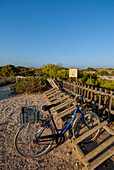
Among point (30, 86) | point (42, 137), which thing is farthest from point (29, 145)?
point (30, 86)

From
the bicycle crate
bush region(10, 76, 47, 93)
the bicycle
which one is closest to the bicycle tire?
the bicycle

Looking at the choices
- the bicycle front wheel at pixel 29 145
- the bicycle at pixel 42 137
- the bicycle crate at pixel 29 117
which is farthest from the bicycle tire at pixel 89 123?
Answer: the bicycle crate at pixel 29 117

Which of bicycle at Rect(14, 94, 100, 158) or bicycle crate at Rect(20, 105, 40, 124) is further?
bicycle at Rect(14, 94, 100, 158)

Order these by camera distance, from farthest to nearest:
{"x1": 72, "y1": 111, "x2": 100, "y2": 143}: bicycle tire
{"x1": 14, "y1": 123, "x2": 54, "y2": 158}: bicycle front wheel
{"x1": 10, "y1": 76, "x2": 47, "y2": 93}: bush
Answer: {"x1": 10, "y1": 76, "x2": 47, "y2": 93}: bush < {"x1": 72, "y1": 111, "x2": 100, "y2": 143}: bicycle tire < {"x1": 14, "y1": 123, "x2": 54, "y2": 158}: bicycle front wheel

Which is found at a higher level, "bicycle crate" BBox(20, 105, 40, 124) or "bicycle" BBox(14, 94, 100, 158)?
"bicycle crate" BBox(20, 105, 40, 124)

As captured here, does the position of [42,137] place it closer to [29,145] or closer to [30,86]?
[29,145]

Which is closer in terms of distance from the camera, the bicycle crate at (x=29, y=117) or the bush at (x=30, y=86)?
the bicycle crate at (x=29, y=117)

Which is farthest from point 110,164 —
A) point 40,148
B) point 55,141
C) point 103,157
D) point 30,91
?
point 30,91

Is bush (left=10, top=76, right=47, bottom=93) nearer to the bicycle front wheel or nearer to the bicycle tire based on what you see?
the bicycle front wheel

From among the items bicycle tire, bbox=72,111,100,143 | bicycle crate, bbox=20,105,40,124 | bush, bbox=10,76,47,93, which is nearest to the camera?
bicycle crate, bbox=20,105,40,124

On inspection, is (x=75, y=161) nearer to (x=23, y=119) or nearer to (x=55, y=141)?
(x=55, y=141)

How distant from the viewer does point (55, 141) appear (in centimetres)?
257

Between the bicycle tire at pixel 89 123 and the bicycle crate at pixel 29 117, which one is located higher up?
the bicycle crate at pixel 29 117

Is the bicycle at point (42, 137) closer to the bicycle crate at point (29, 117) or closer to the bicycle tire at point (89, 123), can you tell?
the bicycle tire at point (89, 123)
